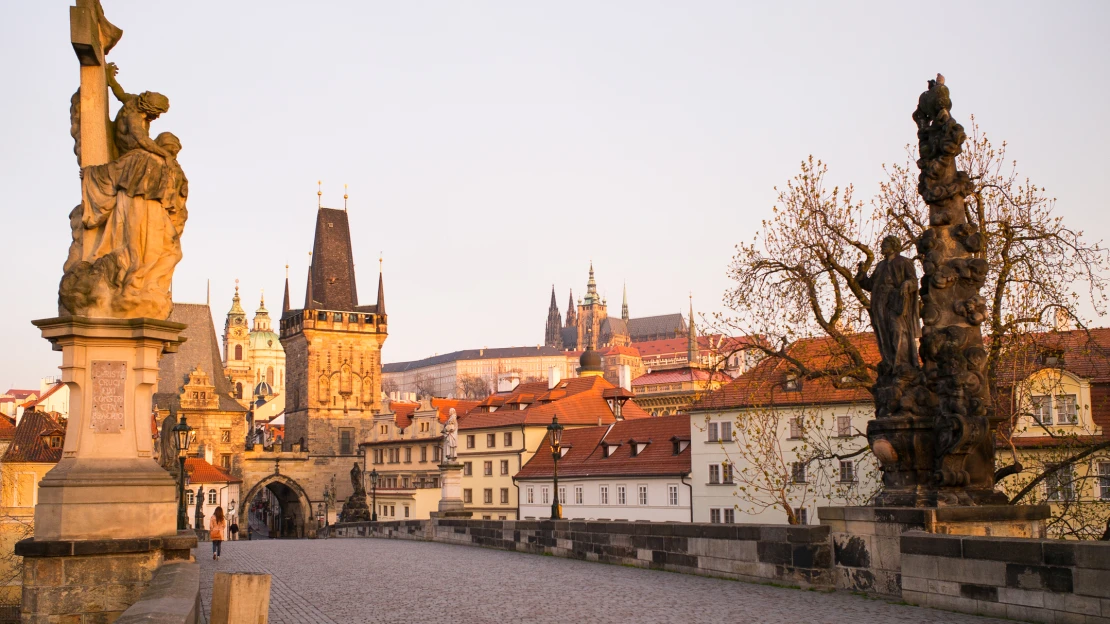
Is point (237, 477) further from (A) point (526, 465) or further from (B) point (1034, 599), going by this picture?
(B) point (1034, 599)

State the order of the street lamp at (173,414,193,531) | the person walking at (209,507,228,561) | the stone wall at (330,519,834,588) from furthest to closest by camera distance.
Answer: the street lamp at (173,414,193,531) → the person walking at (209,507,228,561) → the stone wall at (330,519,834,588)

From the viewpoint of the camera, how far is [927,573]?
8992mm

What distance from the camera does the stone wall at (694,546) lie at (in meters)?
11.1

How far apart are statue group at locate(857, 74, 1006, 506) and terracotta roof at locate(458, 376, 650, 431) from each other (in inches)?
2113

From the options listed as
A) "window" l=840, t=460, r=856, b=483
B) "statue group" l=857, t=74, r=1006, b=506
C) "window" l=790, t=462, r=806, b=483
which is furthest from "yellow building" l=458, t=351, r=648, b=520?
"statue group" l=857, t=74, r=1006, b=506

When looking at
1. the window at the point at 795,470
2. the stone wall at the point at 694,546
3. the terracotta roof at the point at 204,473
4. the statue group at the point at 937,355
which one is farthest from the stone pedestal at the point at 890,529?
the terracotta roof at the point at 204,473

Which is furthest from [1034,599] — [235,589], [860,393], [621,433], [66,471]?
[621,433]

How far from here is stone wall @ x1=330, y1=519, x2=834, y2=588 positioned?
11109 mm

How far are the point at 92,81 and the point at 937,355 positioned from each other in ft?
25.0

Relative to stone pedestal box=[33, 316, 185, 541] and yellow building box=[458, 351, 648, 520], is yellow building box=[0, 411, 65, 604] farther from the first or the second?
stone pedestal box=[33, 316, 185, 541]

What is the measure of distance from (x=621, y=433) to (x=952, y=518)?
48843mm

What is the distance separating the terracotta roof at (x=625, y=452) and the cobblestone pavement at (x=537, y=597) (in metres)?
35.3

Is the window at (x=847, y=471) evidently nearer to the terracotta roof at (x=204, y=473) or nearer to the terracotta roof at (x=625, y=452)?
the terracotta roof at (x=625, y=452)

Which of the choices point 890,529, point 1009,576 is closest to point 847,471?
point 890,529
